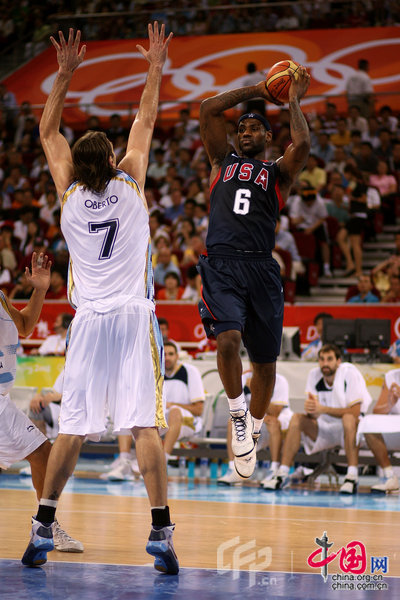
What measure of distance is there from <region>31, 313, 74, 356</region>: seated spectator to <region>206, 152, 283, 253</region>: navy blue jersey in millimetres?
7111

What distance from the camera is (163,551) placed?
511 centimetres

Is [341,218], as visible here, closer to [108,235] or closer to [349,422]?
[349,422]

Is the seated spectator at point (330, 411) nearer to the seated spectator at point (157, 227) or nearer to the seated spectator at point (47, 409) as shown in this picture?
the seated spectator at point (47, 409)

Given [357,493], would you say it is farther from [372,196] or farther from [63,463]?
[372,196]

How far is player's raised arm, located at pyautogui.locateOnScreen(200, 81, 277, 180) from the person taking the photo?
608 cm

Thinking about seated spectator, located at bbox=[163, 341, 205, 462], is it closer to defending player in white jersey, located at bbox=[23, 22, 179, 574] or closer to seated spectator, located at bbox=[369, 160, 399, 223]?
defending player in white jersey, located at bbox=[23, 22, 179, 574]

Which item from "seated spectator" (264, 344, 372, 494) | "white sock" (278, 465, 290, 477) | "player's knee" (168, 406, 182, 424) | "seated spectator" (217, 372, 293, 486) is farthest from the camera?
"player's knee" (168, 406, 182, 424)

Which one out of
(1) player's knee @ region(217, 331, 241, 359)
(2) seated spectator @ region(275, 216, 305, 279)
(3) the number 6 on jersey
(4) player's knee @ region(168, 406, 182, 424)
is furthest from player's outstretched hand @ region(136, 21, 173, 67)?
(2) seated spectator @ region(275, 216, 305, 279)

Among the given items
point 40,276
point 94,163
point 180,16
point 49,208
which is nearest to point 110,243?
point 94,163

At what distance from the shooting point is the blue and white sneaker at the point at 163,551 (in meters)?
5.10

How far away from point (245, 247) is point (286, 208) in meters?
11.7

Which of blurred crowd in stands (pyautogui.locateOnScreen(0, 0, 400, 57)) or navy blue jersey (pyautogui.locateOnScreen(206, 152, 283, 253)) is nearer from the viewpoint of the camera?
navy blue jersey (pyautogui.locateOnScreen(206, 152, 283, 253))

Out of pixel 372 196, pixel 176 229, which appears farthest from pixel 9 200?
pixel 372 196

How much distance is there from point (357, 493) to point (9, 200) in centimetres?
1247
